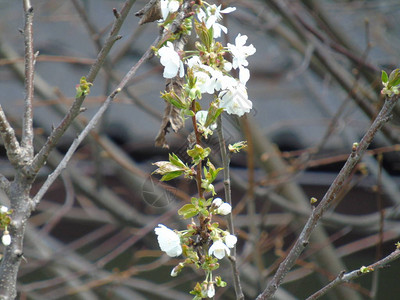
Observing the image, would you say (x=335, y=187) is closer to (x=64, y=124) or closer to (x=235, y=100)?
(x=235, y=100)

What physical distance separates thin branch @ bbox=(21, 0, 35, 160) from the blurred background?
287mm

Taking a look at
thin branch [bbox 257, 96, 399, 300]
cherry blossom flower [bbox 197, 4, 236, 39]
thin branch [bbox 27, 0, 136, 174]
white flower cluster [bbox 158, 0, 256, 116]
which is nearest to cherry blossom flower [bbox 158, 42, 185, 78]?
white flower cluster [bbox 158, 0, 256, 116]

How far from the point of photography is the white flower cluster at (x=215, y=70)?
85 centimetres

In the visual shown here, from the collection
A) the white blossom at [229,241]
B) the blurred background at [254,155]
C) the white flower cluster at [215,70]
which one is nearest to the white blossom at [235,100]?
the white flower cluster at [215,70]

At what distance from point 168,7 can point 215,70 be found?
7.0 inches

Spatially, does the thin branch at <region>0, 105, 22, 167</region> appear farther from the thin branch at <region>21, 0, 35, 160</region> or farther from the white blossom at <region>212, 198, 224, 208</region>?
the white blossom at <region>212, 198, 224, 208</region>

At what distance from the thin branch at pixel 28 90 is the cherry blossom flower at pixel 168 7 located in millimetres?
309

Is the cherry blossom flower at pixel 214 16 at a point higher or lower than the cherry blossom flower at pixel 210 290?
higher

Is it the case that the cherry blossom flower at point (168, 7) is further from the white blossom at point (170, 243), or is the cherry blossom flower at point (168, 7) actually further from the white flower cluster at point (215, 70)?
the white blossom at point (170, 243)

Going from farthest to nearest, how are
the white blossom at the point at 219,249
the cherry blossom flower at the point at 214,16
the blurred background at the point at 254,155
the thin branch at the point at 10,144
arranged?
the blurred background at the point at 254,155 < the thin branch at the point at 10,144 < the cherry blossom flower at the point at 214,16 < the white blossom at the point at 219,249

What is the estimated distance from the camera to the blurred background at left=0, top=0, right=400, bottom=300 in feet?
8.31

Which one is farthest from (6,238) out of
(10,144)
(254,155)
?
(254,155)

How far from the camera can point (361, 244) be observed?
3.38m

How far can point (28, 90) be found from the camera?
1.10 m
